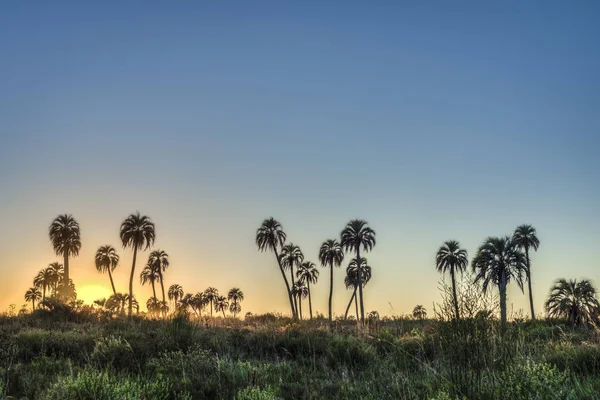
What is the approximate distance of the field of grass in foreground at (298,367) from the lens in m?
6.66

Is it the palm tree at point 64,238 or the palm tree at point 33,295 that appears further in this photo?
the palm tree at point 33,295

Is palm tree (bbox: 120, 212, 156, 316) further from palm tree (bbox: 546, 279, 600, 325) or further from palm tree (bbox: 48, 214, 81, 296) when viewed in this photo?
palm tree (bbox: 546, 279, 600, 325)

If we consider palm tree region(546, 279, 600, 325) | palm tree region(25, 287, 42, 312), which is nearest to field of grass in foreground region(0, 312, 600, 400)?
palm tree region(546, 279, 600, 325)

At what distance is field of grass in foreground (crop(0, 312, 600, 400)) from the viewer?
6.66 m

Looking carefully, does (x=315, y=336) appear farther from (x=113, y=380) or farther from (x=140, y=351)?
(x=113, y=380)

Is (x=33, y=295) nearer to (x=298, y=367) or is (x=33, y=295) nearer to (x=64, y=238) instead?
(x=64, y=238)

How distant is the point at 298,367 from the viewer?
48.0ft

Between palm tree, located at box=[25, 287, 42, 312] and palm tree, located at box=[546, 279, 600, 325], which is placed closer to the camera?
palm tree, located at box=[546, 279, 600, 325]

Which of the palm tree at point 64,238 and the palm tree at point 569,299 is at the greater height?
the palm tree at point 64,238

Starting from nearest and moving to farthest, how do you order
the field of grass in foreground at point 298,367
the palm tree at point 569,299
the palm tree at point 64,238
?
the field of grass in foreground at point 298,367, the palm tree at point 569,299, the palm tree at point 64,238

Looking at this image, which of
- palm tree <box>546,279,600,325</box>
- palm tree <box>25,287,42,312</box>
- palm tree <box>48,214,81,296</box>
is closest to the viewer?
palm tree <box>546,279,600,325</box>

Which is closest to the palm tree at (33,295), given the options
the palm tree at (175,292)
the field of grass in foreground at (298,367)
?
the palm tree at (175,292)

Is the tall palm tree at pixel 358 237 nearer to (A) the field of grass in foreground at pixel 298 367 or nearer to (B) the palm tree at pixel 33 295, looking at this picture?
(A) the field of grass in foreground at pixel 298 367

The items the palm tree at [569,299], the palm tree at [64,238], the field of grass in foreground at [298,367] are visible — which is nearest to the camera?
the field of grass in foreground at [298,367]
